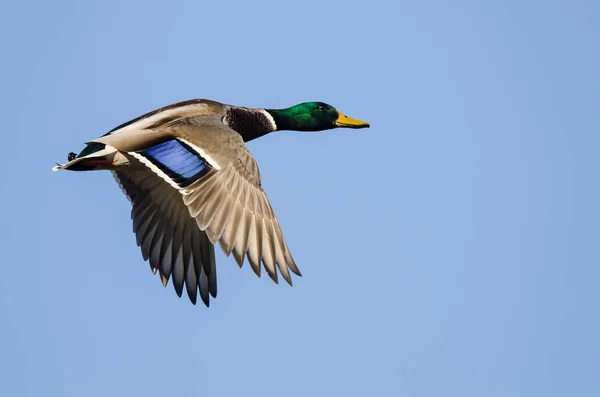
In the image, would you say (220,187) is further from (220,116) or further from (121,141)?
(220,116)

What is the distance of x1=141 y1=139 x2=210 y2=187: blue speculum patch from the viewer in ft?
35.2

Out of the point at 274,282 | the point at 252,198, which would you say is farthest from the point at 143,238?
the point at 274,282

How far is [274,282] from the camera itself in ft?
33.0

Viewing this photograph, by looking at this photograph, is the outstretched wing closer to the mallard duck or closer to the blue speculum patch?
the mallard duck

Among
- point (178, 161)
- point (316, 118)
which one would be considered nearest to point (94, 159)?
point (178, 161)

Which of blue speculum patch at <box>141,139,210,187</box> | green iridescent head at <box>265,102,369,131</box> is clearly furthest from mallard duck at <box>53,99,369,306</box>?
green iridescent head at <box>265,102,369,131</box>

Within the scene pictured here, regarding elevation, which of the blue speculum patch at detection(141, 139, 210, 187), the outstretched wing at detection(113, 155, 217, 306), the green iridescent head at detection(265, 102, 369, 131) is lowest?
the outstretched wing at detection(113, 155, 217, 306)

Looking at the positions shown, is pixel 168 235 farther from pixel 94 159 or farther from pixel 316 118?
pixel 316 118

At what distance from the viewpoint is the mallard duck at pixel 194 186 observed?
10461 millimetres

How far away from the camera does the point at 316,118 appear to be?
567 inches

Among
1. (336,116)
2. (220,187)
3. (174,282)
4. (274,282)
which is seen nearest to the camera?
(274,282)

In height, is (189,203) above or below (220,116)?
below

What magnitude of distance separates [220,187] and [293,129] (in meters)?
3.76

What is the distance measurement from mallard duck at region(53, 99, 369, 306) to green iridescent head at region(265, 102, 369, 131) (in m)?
0.25
